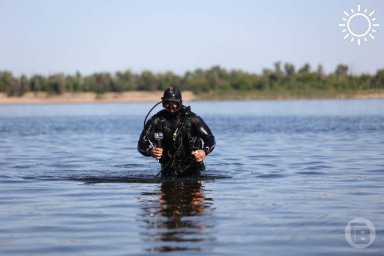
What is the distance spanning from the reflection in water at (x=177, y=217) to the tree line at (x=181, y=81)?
89.9 meters

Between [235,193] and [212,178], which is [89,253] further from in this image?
[212,178]

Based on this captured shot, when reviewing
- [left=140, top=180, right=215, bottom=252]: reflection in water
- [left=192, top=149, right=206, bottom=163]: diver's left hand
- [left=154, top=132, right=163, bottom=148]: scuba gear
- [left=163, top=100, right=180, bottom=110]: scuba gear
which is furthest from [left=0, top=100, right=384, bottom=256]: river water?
[left=163, top=100, right=180, bottom=110]: scuba gear

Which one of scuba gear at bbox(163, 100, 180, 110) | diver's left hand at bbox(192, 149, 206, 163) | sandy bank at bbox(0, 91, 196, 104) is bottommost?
sandy bank at bbox(0, 91, 196, 104)

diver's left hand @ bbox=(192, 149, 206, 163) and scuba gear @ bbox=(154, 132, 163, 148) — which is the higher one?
scuba gear @ bbox=(154, 132, 163, 148)

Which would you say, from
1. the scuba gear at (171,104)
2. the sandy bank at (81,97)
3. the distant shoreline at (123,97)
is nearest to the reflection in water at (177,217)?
the scuba gear at (171,104)

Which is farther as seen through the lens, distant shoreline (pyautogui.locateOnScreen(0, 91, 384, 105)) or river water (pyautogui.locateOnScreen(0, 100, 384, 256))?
distant shoreline (pyautogui.locateOnScreen(0, 91, 384, 105))

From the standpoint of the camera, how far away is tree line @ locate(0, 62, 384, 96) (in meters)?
107

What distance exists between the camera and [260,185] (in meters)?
13.6

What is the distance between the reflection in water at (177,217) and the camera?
8.47 m

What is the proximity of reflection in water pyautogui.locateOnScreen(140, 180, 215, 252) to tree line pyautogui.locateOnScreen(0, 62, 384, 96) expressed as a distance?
8992 cm

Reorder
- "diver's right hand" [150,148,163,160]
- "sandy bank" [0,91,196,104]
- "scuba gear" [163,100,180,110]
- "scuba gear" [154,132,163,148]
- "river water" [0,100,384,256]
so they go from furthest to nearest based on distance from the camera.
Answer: "sandy bank" [0,91,196,104] < "scuba gear" [154,132,163,148] < "scuba gear" [163,100,180,110] < "diver's right hand" [150,148,163,160] < "river water" [0,100,384,256]

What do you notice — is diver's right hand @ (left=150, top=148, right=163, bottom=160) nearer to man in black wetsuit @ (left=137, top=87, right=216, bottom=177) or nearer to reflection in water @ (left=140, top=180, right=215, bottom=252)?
man in black wetsuit @ (left=137, top=87, right=216, bottom=177)

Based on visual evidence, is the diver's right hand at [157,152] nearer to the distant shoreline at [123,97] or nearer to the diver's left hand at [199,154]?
the diver's left hand at [199,154]

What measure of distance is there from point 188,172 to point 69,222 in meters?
4.27
